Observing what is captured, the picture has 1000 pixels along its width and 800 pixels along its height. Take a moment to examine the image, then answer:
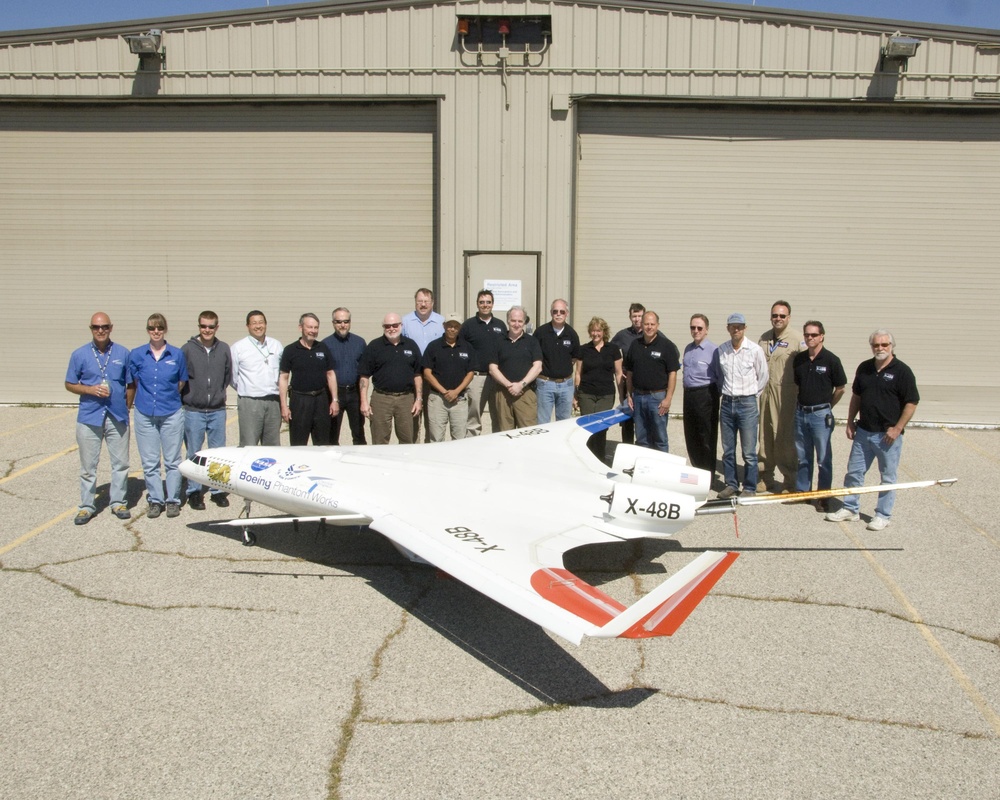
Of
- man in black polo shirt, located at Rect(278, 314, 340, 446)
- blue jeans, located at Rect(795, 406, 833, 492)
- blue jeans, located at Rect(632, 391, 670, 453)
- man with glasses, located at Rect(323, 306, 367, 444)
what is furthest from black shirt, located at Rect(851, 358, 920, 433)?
man in black polo shirt, located at Rect(278, 314, 340, 446)

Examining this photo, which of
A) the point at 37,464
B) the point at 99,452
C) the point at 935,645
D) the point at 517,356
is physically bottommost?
the point at 935,645

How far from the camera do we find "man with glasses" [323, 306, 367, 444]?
10.7 metres

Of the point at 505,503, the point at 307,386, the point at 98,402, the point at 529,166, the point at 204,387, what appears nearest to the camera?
the point at 505,503

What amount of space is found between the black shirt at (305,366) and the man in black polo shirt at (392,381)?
608mm

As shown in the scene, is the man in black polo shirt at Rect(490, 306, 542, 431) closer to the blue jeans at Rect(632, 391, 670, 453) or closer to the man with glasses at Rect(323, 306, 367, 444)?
the blue jeans at Rect(632, 391, 670, 453)

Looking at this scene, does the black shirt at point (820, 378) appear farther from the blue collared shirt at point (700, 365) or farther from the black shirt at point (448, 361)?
the black shirt at point (448, 361)

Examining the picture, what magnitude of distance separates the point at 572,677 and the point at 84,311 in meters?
14.4

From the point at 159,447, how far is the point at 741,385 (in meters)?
7.28

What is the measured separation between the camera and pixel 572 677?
20.8 ft

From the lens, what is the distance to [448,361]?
10953 millimetres

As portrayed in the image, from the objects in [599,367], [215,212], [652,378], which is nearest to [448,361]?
[599,367]

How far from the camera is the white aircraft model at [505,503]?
20.1ft

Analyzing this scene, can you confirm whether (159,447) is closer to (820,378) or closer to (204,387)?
(204,387)

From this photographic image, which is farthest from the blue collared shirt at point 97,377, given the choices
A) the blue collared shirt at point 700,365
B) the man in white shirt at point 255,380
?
the blue collared shirt at point 700,365
